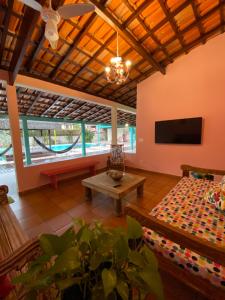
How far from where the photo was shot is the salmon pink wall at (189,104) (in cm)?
309

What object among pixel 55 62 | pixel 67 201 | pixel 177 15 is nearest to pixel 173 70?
pixel 177 15

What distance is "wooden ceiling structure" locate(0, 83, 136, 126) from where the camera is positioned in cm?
471

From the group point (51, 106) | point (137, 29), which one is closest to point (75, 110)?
point (51, 106)

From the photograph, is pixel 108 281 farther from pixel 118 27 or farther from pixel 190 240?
pixel 118 27

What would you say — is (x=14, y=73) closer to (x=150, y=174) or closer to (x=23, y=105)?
(x=23, y=105)

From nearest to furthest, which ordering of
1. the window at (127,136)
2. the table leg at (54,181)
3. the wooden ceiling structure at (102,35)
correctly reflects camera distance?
1. the wooden ceiling structure at (102,35)
2. the table leg at (54,181)
3. the window at (127,136)

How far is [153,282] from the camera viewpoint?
1.43ft

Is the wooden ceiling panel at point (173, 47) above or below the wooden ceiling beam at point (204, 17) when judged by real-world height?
below

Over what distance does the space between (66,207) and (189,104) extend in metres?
3.66

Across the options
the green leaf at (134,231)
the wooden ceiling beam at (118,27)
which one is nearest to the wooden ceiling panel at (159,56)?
the wooden ceiling beam at (118,27)

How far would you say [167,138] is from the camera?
3891 millimetres

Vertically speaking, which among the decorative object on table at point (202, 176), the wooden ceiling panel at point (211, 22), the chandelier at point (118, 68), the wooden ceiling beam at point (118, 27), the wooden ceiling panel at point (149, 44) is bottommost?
the decorative object on table at point (202, 176)

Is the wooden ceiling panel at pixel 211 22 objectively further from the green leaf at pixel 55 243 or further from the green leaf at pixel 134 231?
the green leaf at pixel 55 243

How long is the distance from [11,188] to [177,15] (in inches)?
196
